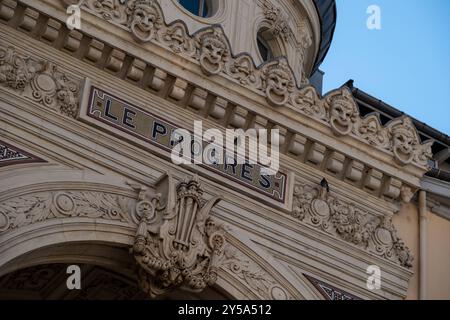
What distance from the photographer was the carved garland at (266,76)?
675 inches

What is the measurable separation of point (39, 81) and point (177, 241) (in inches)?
92.5

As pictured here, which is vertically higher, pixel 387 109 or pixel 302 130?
pixel 387 109

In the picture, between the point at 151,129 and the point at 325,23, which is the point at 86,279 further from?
the point at 325,23

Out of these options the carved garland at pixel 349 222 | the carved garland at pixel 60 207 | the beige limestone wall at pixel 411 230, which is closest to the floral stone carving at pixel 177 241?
the carved garland at pixel 60 207

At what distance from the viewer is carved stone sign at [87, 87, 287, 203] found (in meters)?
16.7

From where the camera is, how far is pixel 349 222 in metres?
18.2

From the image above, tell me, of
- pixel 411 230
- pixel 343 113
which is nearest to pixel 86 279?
pixel 343 113

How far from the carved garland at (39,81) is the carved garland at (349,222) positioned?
315 cm

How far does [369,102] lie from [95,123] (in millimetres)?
8161

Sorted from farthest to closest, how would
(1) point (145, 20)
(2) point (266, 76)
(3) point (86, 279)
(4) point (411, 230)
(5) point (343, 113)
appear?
1. (4) point (411, 230)
2. (5) point (343, 113)
3. (2) point (266, 76)
4. (3) point (86, 279)
5. (1) point (145, 20)

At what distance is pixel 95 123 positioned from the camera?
54.3 feet

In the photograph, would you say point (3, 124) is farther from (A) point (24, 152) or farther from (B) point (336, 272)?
(B) point (336, 272)

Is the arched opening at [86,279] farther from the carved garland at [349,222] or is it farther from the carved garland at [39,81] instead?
the carved garland at [349,222]
